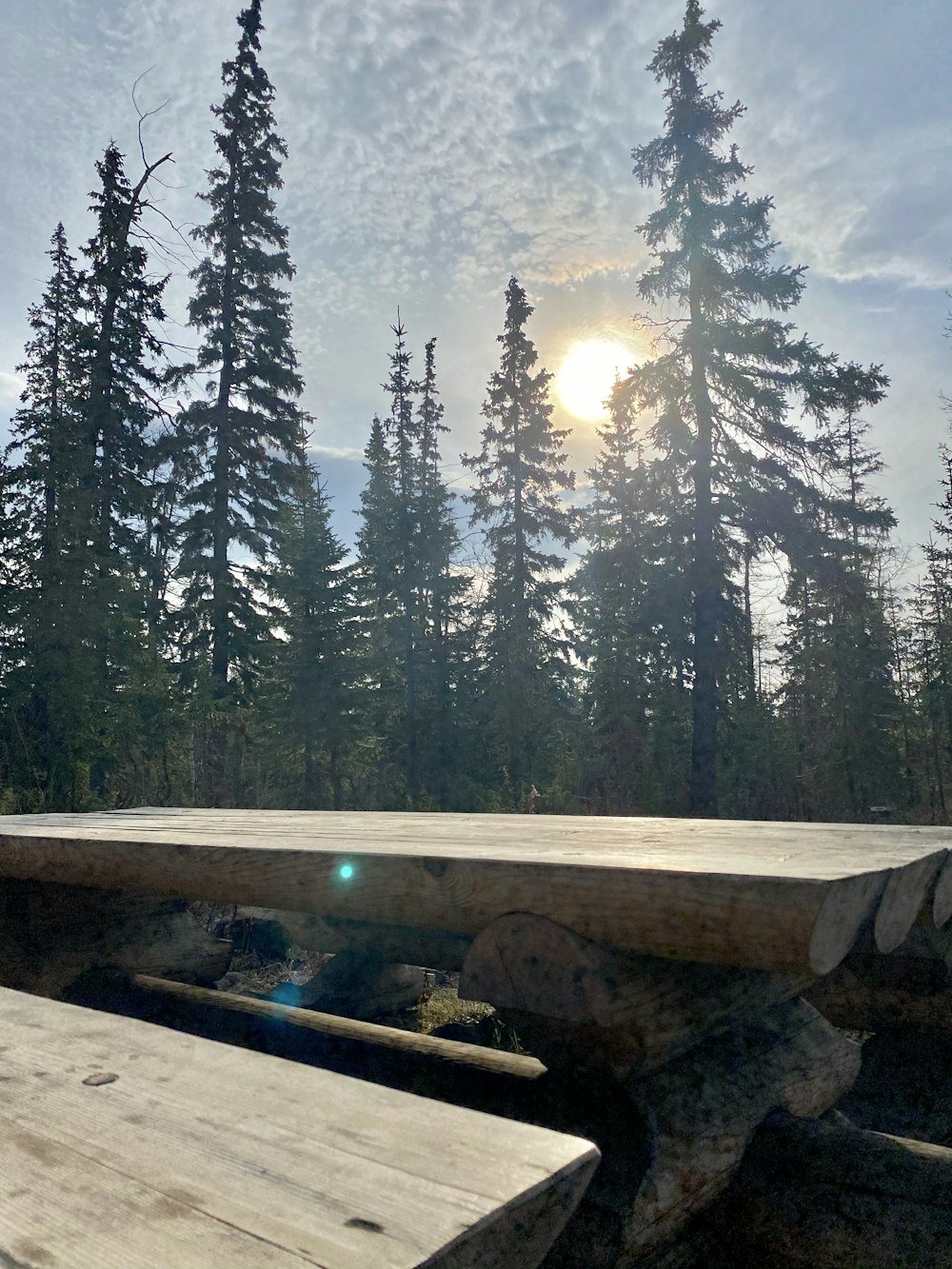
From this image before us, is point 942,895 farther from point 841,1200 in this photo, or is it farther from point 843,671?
point 843,671

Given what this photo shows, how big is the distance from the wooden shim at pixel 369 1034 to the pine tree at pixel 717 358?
14306 millimetres

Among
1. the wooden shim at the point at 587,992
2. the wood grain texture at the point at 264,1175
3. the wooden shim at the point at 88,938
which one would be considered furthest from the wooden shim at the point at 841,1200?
the wooden shim at the point at 88,938

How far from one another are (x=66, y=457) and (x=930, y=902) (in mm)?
11141

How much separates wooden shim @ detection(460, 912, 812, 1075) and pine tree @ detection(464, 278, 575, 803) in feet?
77.6

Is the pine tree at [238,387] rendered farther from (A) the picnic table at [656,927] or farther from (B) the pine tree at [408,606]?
(A) the picnic table at [656,927]

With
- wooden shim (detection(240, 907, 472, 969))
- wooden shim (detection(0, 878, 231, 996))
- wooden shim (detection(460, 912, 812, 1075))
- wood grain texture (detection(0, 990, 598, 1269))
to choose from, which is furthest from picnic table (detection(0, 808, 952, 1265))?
wooden shim (detection(0, 878, 231, 996))

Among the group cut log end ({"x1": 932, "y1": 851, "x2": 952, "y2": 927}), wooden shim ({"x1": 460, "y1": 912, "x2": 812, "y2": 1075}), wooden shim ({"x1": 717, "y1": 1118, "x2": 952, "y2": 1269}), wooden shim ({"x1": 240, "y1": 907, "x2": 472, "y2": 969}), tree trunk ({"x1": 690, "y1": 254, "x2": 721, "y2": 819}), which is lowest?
wooden shim ({"x1": 717, "y1": 1118, "x2": 952, "y2": 1269})

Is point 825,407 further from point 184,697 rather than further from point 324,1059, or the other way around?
point 324,1059

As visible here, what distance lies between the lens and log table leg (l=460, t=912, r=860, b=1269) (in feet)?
5.29

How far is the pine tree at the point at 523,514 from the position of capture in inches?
1049

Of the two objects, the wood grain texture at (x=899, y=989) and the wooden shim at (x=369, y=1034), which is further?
the wood grain texture at (x=899, y=989)

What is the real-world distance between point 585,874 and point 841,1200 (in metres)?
0.85

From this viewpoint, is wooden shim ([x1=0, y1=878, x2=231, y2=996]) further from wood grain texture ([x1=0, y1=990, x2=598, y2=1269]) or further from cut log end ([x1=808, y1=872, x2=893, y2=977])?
Result: cut log end ([x1=808, y1=872, x2=893, y2=977])

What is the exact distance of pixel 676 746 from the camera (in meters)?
22.7
